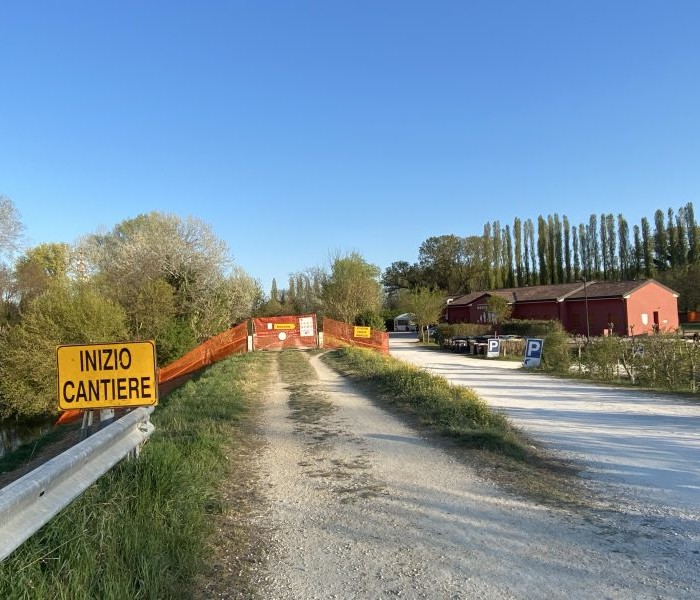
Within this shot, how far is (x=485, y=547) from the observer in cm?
404

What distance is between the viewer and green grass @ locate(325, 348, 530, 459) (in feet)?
24.6

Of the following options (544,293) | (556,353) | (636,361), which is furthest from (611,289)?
(636,361)

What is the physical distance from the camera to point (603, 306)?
49.9m

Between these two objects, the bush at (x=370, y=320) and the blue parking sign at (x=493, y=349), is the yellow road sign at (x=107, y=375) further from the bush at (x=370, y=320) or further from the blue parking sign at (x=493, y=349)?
the bush at (x=370, y=320)

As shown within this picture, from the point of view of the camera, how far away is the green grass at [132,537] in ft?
10.0

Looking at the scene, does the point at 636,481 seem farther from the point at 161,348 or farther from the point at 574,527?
the point at 161,348

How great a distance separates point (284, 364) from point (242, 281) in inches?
908

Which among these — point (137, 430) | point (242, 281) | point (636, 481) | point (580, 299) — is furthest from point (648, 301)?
point (137, 430)

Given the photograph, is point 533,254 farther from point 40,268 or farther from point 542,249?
point 40,268

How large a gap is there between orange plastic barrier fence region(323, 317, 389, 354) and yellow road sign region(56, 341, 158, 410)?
26552 mm

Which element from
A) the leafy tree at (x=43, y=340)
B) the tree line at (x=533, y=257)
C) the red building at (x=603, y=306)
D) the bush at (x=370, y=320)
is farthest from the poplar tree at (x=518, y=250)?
the leafy tree at (x=43, y=340)

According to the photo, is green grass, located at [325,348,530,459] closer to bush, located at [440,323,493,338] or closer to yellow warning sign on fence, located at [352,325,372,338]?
yellow warning sign on fence, located at [352,325,372,338]

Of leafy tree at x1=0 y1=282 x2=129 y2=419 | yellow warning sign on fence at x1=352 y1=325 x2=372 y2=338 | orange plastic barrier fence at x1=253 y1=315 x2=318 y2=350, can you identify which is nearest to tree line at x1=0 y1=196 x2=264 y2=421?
leafy tree at x1=0 y1=282 x2=129 y2=419

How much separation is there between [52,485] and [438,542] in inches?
103
